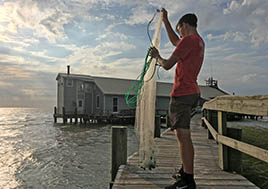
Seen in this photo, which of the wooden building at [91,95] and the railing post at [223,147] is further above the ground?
the wooden building at [91,95]

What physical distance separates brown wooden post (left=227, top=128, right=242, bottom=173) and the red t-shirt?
3.86 ft

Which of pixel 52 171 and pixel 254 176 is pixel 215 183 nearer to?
pixel 254 176

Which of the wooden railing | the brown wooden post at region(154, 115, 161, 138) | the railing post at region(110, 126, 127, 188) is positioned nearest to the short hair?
the wooden railing

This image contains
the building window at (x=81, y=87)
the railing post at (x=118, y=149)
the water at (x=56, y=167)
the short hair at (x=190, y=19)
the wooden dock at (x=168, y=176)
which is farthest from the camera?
the building window at (x=81, y=87)

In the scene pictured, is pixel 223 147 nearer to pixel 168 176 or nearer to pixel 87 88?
pixel 168 176

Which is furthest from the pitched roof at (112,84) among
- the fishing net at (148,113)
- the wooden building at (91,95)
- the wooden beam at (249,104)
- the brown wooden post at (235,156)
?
the wooden beam at (249,104)

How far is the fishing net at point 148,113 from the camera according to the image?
2.97 m

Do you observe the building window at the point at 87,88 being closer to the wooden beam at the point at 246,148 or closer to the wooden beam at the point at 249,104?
the wooden beam at the point at 246,148

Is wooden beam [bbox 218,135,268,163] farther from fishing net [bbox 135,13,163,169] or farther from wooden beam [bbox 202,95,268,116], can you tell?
fishing net [bbox 135,13,163,169]

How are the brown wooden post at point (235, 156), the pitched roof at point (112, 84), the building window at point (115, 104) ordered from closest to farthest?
the brown wooden post at point (235, 156)
the pitched roof at point (112, 84)
the building window at point (115, 104)

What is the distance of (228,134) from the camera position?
3223 mm

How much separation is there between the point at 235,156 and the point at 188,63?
5.70 feet

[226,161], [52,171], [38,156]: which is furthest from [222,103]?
[38,156]

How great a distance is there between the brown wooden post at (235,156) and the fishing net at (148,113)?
119 cm
